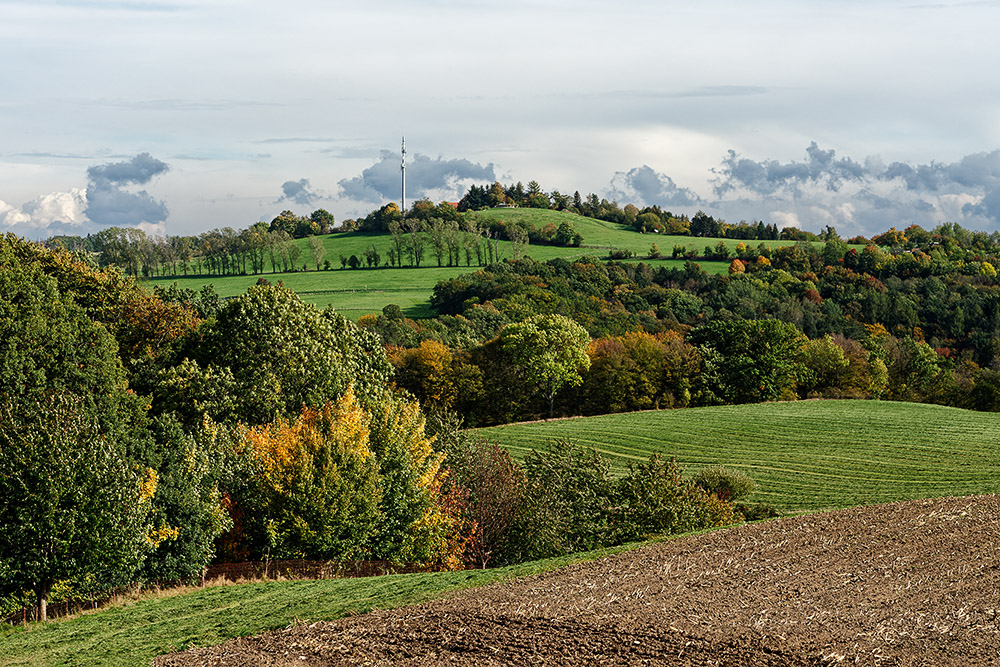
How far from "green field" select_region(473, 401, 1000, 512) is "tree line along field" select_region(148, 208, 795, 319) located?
59814 millimetres

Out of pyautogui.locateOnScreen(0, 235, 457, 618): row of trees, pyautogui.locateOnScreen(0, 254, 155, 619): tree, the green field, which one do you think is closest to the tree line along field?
the green field

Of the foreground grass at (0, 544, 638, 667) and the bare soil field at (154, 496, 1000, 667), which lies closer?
the bare soil field at (154, 496, 1000, 667)

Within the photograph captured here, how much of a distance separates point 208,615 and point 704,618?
11.6 metres

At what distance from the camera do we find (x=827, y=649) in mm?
14234

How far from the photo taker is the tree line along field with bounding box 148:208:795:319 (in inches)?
5246

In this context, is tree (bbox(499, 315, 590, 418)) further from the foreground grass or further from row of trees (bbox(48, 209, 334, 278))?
row of trees (bbox(48, 209, 334, 278))

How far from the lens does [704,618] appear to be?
53.1 ft

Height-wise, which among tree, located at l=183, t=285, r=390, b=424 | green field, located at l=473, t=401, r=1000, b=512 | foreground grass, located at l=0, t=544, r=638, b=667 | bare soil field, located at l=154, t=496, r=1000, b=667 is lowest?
green field, located at l=473, t=401, r=1000, b=512

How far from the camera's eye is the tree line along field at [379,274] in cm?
13325

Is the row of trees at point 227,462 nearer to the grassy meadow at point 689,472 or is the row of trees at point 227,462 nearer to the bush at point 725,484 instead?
the grassy meadow at point 689,472

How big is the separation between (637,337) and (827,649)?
7829 cm

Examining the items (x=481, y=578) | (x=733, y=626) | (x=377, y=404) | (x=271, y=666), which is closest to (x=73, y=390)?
(x=377, y=404)

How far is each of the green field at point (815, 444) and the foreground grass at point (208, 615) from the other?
29.1 metres

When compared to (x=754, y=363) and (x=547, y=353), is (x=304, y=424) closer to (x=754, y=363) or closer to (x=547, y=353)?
(x=547, y=353)
